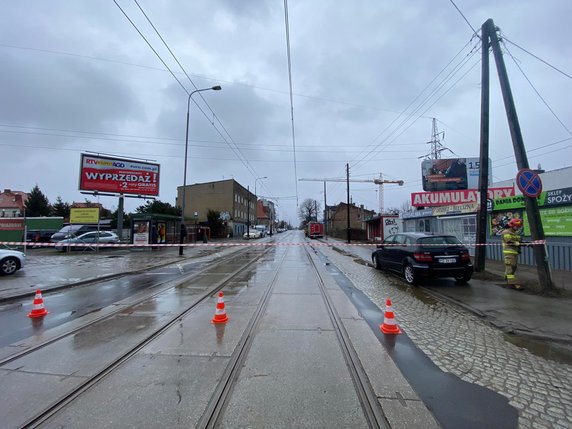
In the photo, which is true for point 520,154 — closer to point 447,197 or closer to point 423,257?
point 423,257

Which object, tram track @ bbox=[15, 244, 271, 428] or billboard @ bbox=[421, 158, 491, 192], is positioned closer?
tram track @ bbox=[15, 244, 271, 428]

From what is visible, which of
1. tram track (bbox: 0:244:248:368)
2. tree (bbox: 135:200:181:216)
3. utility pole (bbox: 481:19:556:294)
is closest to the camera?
tram track (bbox: 0:244:248:368)

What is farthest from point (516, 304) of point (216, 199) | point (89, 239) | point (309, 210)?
point (309, 210)

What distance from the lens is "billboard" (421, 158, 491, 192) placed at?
33.5 metres

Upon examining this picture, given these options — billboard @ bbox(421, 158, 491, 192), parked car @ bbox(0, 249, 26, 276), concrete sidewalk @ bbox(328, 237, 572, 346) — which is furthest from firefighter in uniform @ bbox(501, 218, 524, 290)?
billboard @ bbox(421, 158, 491, 192)

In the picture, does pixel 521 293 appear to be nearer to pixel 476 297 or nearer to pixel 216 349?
pixel 476 297

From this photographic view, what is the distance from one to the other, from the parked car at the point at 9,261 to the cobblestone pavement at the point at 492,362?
12.9 meters

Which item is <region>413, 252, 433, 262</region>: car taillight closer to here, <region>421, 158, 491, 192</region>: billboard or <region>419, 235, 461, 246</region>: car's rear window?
<region>419, 235, 461, 246</region>: car's rear window

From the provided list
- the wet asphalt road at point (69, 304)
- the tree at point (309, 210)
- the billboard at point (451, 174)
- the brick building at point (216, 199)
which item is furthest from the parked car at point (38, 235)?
the tree at point (309, 210)

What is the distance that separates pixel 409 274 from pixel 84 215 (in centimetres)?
2163

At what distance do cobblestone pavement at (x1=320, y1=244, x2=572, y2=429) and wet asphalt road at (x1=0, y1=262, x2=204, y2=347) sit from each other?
21.2 feet

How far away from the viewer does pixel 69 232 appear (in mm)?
25156

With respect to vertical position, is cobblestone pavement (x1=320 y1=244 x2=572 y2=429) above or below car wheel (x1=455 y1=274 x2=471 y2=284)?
below

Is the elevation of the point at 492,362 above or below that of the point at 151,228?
below
